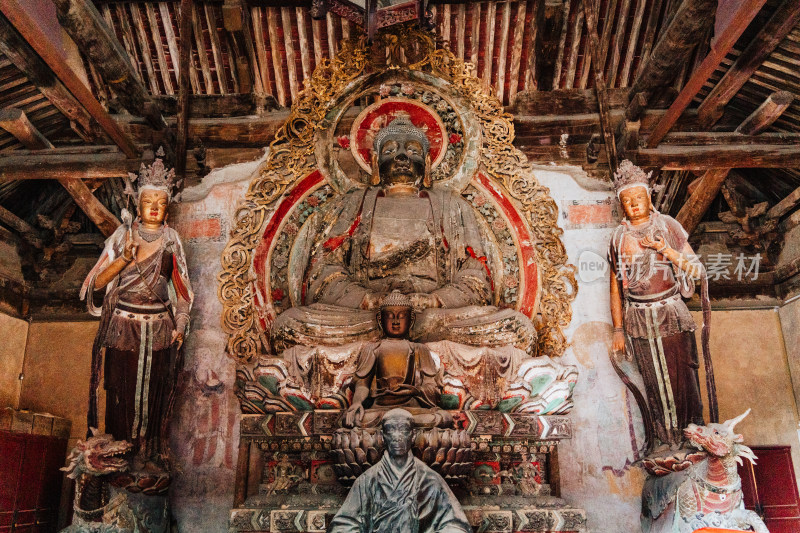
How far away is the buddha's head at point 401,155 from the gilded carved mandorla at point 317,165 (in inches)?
18.8

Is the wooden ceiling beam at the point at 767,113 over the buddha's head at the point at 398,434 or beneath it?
over

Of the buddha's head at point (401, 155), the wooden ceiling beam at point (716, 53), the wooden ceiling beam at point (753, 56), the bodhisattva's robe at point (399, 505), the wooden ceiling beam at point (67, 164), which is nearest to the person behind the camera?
the bodhisattva's robe at point (399, 505)

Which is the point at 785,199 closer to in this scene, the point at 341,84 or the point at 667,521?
the point at 667,521

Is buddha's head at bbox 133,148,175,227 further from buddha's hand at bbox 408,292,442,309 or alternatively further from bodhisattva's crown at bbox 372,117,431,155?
buddha's hand at bbox 408,292,442,309

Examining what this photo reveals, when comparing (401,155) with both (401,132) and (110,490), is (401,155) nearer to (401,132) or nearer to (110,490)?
(401,132)

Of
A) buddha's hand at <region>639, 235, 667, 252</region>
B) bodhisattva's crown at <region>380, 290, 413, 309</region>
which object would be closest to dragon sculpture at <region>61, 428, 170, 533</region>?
bodhisattva's crown at <region>380, 290, 413, 309</region>

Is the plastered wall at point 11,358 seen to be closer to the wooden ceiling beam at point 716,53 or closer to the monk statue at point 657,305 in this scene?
the monk statue at point 657,305

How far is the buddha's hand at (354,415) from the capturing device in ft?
13.3

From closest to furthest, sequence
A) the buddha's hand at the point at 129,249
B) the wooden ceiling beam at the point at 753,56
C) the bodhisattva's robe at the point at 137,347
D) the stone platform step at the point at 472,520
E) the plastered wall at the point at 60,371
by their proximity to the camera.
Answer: the stone platform step at the point at 472,520 < the wooden ceiling beam at the point at 753,56 < the bodhisattva's robe at the point at 137,347 < the buddha's hand at the point at 129,249 < the plastered wall at the point at 60,371

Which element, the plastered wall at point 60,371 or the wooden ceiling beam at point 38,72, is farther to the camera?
the plastered wall at point 60,371

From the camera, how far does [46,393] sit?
6430 millimetres

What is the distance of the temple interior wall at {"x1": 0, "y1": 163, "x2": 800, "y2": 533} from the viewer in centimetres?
495

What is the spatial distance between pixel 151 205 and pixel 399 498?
294cm

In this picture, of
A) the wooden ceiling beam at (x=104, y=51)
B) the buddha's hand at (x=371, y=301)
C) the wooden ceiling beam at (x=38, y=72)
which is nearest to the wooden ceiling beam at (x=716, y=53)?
the buddha's hand at (x=371, y=301)
